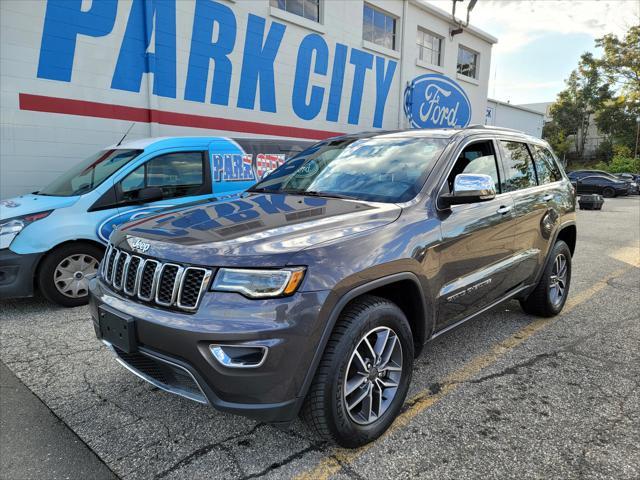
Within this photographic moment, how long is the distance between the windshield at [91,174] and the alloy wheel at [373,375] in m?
4.09

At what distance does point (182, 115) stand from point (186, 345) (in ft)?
26.3

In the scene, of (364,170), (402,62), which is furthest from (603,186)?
(364,170)

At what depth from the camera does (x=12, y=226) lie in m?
4.61

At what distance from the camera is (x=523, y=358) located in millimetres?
3631

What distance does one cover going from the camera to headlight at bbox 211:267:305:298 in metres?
2.08

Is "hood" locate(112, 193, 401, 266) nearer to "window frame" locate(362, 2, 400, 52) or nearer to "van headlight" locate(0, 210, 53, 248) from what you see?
"van headlight" locate(0, 210, 53, 248)

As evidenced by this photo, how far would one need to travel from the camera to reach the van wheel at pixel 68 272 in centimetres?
478

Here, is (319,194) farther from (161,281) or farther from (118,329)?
(118,329)

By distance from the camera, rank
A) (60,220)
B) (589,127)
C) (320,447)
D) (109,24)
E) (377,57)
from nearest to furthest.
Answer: (320,447), (60,220), (109,24), (377,57), (589,127)

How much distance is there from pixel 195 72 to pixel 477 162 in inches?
294

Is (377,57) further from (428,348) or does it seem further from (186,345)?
(186,345)

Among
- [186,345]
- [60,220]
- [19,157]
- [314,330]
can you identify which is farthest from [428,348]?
[19,157]

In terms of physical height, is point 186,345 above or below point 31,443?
above

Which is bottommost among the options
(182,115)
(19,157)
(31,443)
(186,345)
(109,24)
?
(31,443)
